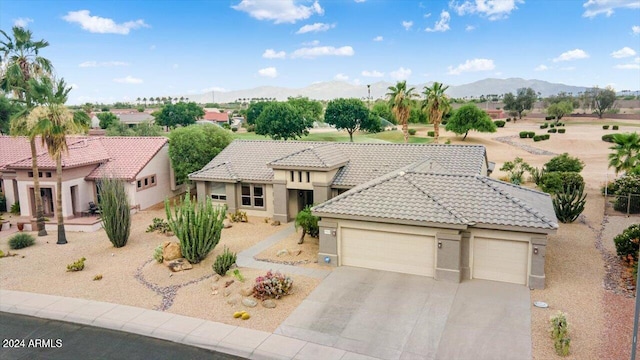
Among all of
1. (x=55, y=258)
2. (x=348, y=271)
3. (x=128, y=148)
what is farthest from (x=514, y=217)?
(x=128, y=148)

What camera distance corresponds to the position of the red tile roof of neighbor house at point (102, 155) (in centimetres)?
3062

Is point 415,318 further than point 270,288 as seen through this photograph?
No

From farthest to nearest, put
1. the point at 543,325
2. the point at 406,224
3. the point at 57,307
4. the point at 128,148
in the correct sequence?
the point at 128,148 → the point at 406,224 → the point at 57,307 → the point at 543,325

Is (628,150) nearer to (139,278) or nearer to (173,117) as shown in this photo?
(139,278)

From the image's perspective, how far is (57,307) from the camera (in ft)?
56.5

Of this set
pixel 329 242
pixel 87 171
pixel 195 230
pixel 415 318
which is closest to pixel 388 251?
pixel 329 242

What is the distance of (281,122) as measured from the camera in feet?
208

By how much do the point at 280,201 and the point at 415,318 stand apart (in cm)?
1491

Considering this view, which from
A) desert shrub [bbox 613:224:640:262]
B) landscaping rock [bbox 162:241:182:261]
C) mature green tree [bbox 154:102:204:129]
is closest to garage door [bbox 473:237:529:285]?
desert shrub [bbox 613:224:640:262]

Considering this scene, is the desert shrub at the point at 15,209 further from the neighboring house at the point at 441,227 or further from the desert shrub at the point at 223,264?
the neighboring house at the point at 441,227

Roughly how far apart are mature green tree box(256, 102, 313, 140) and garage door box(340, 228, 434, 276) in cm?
4442

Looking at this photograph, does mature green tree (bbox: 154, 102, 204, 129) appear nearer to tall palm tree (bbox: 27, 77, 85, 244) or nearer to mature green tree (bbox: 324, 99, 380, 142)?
mature green tree (bbox: 324, 99, 380, 142)

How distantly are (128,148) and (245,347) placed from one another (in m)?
25.5

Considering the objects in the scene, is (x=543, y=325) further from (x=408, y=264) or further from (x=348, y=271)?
(x=348, y=271)
